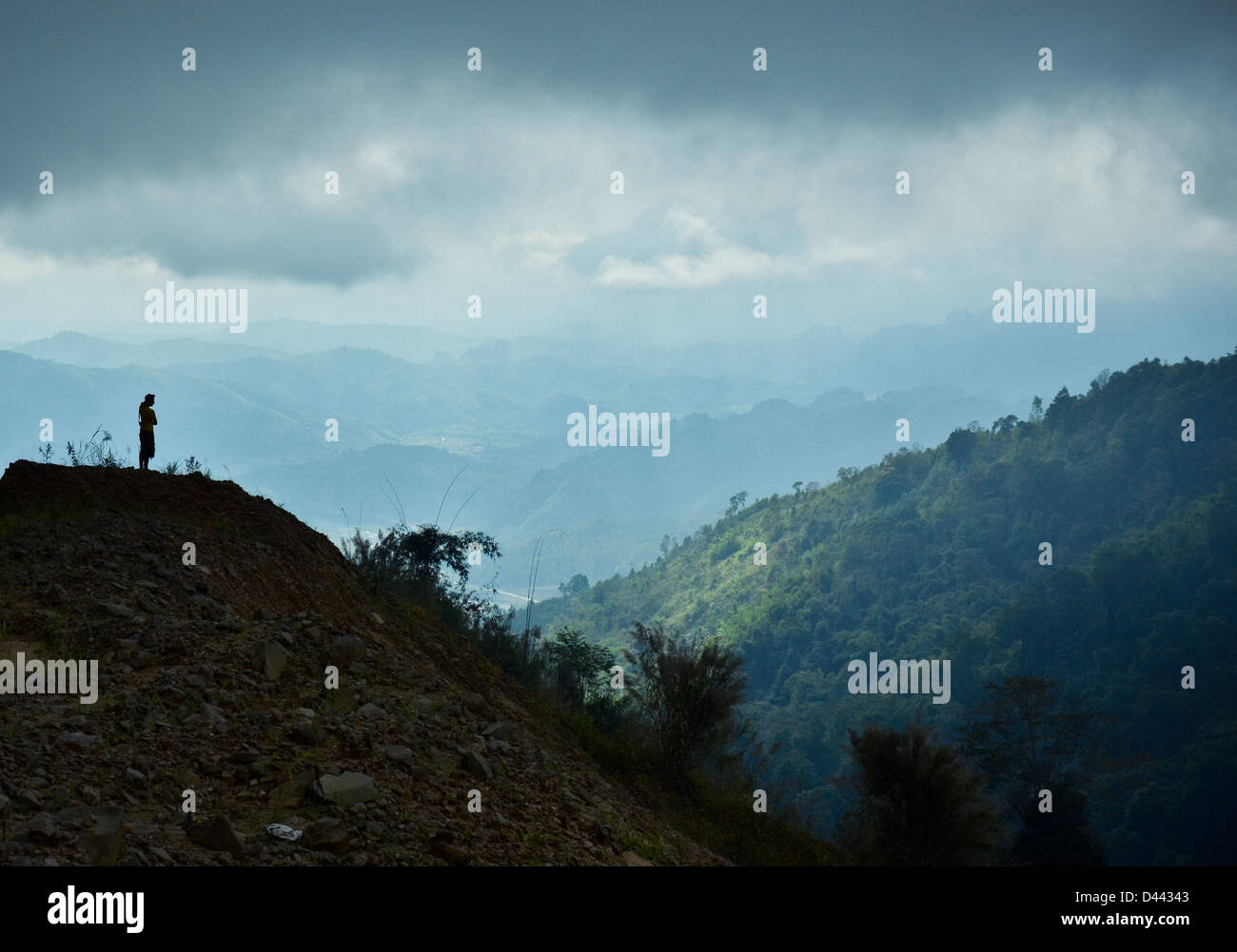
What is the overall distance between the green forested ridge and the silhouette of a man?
124ft

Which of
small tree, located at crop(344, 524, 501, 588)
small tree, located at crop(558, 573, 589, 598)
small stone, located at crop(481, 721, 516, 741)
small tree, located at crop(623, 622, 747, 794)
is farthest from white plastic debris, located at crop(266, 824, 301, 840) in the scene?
small tree, located at crop(558, 573, 589, 598)

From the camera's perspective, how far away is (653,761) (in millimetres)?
16734

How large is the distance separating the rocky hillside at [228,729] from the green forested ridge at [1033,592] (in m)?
39.4

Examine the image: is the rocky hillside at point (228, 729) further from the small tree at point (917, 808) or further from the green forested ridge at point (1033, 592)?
the green forested ridge at point (1033, 592)

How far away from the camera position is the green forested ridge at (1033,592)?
56688 millimetres

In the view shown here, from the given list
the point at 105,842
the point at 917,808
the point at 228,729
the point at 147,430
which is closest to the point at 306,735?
the point at 228,729

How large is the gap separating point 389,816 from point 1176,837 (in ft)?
181

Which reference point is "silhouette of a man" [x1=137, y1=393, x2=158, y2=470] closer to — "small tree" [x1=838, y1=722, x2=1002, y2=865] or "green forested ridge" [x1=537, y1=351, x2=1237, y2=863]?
"small tree" [x1=838, y1=722, x2=1002, y2=865]

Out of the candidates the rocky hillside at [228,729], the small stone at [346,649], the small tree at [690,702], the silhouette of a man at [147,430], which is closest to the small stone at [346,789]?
the rocky hillside at [228,729]

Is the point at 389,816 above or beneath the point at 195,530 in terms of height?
beneath

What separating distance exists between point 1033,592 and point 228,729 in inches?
3523

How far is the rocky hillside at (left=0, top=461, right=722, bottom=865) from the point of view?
6.06m
